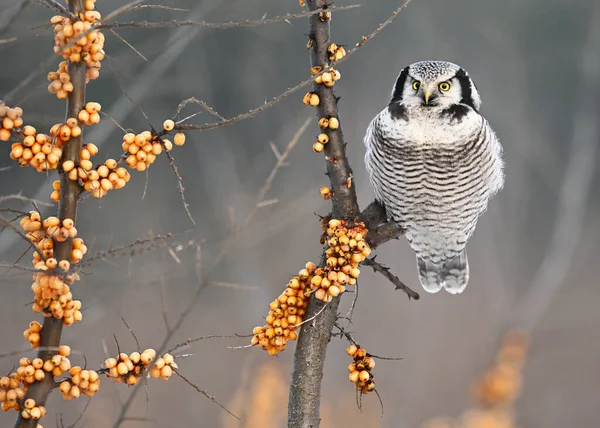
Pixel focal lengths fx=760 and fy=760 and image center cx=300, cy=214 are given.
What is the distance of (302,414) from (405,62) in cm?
539

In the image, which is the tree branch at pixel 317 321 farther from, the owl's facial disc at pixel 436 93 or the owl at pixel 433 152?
the owl's facial disc at pixel 436 93

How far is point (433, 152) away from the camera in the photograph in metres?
3.49

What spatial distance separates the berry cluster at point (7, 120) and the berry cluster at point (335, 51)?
3.17 feet

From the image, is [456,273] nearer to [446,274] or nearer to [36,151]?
[446,274]

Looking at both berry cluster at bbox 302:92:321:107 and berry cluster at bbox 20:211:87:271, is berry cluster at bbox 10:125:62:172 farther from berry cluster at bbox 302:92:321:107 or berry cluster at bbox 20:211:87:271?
berry cluster at bbox 302:92:321:107

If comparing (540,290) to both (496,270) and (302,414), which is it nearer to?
(496,270)

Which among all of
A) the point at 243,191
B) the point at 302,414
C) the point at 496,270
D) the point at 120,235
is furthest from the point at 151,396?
the point at 302,414

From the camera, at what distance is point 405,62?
7.13 m

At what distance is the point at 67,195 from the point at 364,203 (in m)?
3.46

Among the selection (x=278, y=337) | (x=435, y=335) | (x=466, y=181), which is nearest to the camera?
(x=278, y=337)

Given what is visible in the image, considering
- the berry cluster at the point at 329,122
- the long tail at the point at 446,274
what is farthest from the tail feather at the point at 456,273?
the berry cluster at the point at 329,122

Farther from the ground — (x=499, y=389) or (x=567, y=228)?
(x=567, y=228)

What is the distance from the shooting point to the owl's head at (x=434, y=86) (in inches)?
131

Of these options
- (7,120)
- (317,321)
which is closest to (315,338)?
(317,321)
